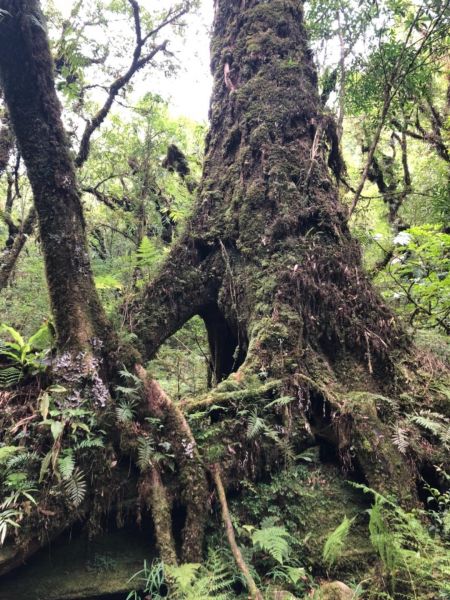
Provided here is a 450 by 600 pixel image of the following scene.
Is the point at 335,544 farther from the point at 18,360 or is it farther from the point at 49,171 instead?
the point at 49,171

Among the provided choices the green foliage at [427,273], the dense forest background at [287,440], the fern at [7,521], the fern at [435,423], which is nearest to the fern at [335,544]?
the dense forest background at [287,440]

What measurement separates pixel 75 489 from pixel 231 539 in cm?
130

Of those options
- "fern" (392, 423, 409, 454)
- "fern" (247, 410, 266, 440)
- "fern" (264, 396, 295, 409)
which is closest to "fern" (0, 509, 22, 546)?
"fern" (247, 410, 266, 440)

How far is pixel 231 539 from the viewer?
3.40m

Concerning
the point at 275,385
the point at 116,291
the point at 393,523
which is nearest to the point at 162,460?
the point at 275,385

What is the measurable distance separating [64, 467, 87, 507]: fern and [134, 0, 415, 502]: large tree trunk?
1.76 meters

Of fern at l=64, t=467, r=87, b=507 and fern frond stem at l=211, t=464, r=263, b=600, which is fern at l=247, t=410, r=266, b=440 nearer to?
fern frond stem at l=211, t=464, r=263, b=600

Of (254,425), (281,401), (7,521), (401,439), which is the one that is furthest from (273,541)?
(7,521)

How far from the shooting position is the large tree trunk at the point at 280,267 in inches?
173

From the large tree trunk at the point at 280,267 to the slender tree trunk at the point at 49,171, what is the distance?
1.17 metres

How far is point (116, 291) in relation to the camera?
8.38 metres

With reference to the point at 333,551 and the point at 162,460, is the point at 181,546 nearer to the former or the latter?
A: the point at 162,460

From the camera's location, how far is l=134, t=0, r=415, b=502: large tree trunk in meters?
4.39

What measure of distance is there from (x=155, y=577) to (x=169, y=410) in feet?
4.40
